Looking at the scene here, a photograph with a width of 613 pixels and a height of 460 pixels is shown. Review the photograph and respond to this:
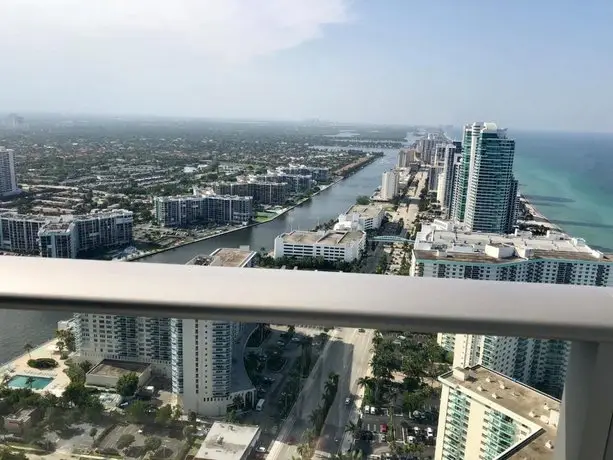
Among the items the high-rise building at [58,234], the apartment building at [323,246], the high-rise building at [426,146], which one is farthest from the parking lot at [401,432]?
the high-rise building at [426,146]

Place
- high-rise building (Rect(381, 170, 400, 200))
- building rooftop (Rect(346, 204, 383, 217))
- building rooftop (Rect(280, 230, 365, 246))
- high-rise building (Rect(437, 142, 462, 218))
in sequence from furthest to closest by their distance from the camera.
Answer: high-rise building (Rect(381, 170, 400, 200))
high-rise building (Rect(437, 142, 462, 218))
building rooftop (Rect(346, 204, 383, 217))
building rooftop (Rect(280, 230, 365, 246))

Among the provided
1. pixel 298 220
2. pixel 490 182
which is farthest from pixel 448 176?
pixel 298 220

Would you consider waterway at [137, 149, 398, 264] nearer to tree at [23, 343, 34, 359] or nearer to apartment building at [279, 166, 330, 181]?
apartment building at [279, 166, 330, 181]

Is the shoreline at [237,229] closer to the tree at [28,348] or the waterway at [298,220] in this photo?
the waterway at [298,220]

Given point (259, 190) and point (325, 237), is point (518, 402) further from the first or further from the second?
point (259, 190)

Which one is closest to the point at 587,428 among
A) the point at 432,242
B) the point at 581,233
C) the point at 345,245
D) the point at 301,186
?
the point at 432,242

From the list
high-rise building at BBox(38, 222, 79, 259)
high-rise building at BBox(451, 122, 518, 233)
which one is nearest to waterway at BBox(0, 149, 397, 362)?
high-rise building at BBox(38, 222, 79, 259)

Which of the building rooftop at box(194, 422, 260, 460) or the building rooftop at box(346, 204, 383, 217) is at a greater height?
the building rooftop at box(194, 422, 260, 460)

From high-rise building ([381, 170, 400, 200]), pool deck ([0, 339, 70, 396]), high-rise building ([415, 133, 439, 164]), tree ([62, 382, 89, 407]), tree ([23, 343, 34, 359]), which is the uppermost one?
tree ([23, 343, 34, 359])
